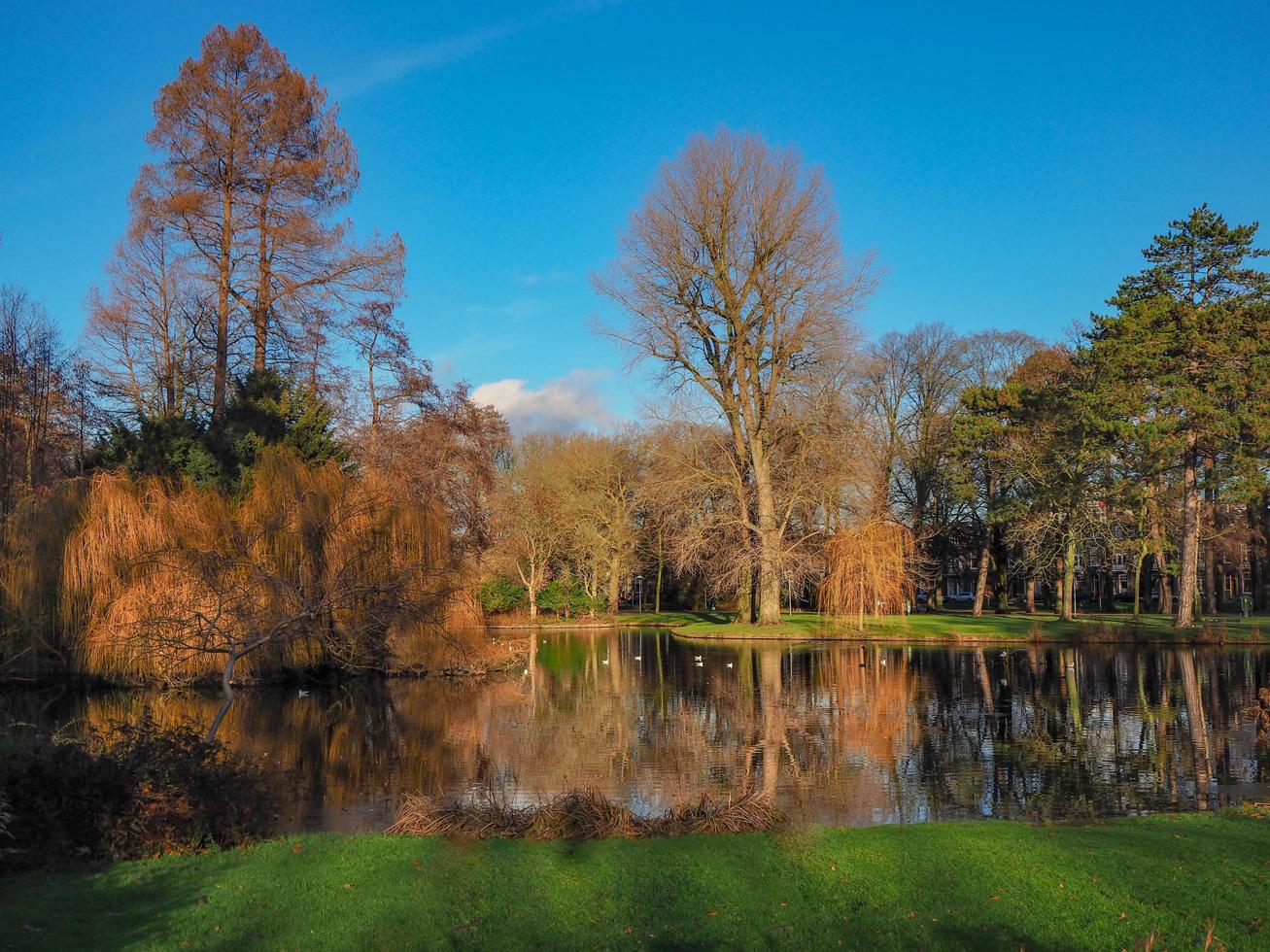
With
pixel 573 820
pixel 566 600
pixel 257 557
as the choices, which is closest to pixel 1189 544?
pixel 566 600

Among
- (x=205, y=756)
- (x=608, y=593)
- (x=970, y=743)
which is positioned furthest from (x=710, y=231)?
(x=205, y=756)

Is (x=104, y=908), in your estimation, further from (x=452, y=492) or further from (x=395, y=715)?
(x=452, y=492)

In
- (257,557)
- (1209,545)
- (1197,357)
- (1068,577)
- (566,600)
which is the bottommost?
(566,600)

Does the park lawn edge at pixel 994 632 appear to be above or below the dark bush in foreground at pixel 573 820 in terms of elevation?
below

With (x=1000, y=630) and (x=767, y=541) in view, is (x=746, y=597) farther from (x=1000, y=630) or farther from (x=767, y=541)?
(x=1000, y=630)

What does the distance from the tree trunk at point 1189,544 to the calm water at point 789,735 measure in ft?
27.6

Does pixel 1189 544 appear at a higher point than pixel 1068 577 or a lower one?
higher

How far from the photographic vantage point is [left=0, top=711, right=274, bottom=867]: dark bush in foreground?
26.2 feet

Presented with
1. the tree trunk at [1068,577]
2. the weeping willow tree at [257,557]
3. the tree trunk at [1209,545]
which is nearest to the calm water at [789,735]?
the weeping willow tree at [257,557]

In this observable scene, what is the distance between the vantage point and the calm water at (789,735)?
463 inches

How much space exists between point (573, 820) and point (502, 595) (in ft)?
147

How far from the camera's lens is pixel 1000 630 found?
3619 centimetres

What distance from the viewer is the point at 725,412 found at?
132ft

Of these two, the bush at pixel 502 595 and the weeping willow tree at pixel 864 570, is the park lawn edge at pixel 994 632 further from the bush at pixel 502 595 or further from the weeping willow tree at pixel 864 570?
the bush at pixel 502 595
